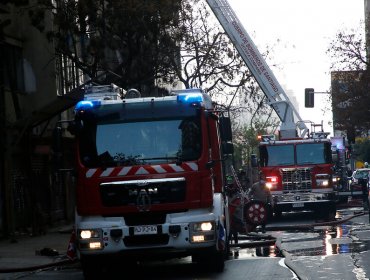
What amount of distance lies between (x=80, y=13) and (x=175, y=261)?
38.8 ft

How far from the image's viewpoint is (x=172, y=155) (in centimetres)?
1490

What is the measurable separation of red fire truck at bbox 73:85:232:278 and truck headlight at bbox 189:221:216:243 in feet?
0.05

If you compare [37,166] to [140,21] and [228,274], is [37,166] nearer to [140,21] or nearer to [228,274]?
[140,21]

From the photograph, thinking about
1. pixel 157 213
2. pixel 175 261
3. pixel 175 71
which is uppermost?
pixel 175 71

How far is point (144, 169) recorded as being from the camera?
1480 centimetres

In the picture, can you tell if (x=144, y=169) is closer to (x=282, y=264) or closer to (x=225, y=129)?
(x=225, y=129)

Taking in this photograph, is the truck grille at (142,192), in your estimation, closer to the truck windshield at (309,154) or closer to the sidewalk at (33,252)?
the sidewalk at (33,252)

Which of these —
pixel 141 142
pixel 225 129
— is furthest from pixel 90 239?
pixel 225 129

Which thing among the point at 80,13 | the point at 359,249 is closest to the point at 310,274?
the point at 359,249

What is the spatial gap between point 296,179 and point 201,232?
1610 centimetres

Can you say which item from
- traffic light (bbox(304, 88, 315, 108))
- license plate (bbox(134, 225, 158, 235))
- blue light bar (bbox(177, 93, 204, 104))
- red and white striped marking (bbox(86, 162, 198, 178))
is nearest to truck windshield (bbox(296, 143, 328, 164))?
traffic light (bbox(304, 88, 315, 108))

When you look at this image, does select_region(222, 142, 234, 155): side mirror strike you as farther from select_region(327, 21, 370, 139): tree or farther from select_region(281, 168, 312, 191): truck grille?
select_region(327, 21, 370, 139): tree

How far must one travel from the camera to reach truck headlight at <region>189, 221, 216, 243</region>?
14617 millimetres

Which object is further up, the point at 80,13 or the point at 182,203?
the point at 80,13
